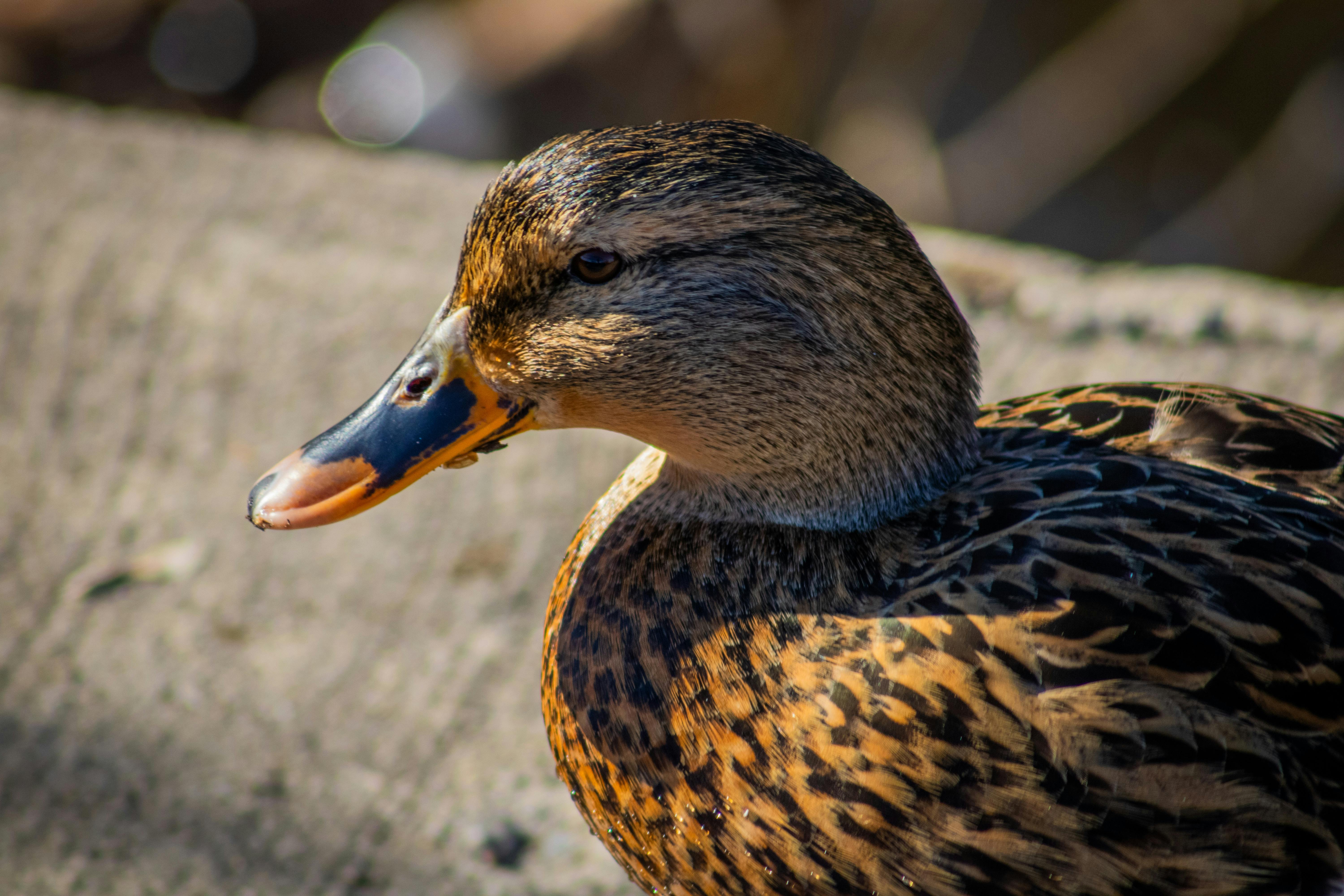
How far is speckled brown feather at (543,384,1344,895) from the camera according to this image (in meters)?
1.38

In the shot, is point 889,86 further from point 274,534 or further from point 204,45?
point 274,534

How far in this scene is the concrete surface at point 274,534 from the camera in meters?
2.23

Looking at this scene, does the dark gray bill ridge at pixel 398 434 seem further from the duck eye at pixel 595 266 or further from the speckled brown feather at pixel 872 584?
the duck eye at pixel 595 266

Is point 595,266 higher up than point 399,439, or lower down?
higher up

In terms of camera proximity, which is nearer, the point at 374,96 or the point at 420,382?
the point at 420,382

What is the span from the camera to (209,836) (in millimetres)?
2188

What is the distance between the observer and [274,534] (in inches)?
113

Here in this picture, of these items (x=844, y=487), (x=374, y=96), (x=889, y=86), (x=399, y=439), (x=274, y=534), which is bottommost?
(x=274, y=534)

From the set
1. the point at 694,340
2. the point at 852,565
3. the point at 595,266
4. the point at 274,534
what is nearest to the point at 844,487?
the point at 852,565

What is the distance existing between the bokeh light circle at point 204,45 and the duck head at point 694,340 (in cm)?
475

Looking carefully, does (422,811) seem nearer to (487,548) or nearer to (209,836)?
(209,836)

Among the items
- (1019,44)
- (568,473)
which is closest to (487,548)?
(568,473)

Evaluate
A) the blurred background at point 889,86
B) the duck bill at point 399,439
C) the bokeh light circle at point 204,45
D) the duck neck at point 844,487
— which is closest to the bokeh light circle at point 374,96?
the blurred background at point 889,86

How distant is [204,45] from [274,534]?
373cm
